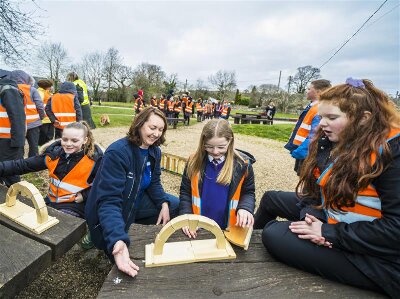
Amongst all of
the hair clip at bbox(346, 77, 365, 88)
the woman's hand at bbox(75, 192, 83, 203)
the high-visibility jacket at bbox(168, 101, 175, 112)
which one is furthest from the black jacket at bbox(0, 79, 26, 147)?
the high-visibility jacket at bbox(168, 101, 175, 112)

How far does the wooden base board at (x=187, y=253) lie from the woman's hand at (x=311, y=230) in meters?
0.35

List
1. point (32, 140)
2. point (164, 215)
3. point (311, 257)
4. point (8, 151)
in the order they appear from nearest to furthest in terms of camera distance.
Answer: point (311, 257) < point (164, 215) < point (8, 151) < point (32, 140)

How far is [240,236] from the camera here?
146cm

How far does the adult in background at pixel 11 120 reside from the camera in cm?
315

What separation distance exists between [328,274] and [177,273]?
700 millimetres

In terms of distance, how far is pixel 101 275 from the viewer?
2.37m

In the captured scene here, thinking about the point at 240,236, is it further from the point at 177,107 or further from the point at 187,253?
the point at 177,107

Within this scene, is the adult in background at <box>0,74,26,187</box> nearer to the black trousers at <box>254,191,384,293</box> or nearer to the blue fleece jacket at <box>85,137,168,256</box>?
the blue fleece jacket at <box>85,137,168,256</box>

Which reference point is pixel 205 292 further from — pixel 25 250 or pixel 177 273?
pixel 25 250

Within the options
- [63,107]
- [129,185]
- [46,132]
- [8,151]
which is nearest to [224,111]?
[46,132]

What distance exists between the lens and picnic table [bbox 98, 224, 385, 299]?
1.08m

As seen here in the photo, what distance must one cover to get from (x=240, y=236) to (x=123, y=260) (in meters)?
0.63

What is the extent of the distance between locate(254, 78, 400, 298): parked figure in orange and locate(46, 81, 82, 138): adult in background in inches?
198

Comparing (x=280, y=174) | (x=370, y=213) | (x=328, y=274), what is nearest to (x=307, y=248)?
(x=328, y=274)
